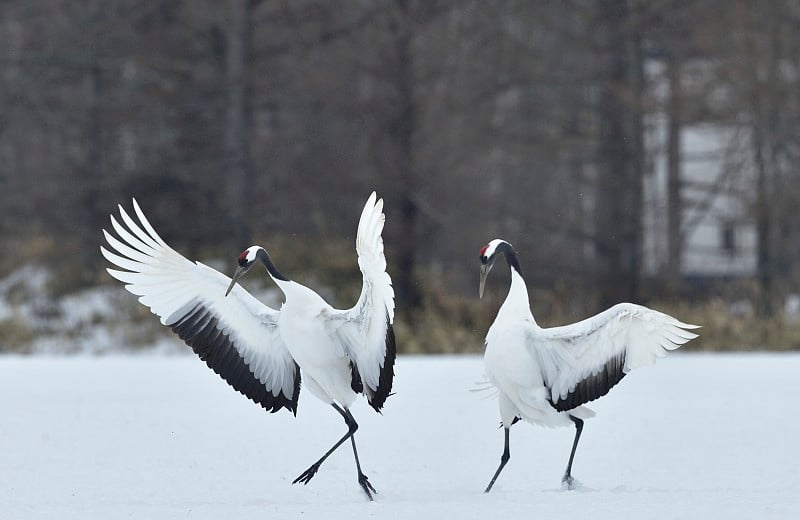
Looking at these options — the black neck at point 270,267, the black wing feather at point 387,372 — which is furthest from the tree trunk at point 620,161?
the black neck at point 270,267

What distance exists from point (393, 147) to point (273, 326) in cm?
1037

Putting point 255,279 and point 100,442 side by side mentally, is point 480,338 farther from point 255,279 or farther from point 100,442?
point 100,442

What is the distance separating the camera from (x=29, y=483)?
7.29m

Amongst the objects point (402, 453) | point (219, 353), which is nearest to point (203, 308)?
point (219, 353)

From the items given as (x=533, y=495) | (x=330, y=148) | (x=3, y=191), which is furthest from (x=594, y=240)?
(x=533, y=495)

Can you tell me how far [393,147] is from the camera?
1745cm

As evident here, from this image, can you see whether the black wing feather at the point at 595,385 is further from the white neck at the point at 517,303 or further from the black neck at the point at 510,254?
the black neck at the point at 510,254

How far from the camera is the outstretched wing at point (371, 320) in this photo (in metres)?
Result: 6.41

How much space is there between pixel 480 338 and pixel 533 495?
34.9 ft

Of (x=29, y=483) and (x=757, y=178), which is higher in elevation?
(x=757, y=178)

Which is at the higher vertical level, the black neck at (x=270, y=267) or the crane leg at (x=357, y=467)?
the black neck at (x=270, y=267)

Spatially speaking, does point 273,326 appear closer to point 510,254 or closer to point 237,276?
point 237,276

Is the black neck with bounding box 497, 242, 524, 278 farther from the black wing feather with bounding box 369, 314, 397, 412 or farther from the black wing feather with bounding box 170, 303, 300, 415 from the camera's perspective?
the black wing feather with bounding box 170, 303, 300, 415

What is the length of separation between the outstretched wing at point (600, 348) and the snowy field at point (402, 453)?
0.55 metres
